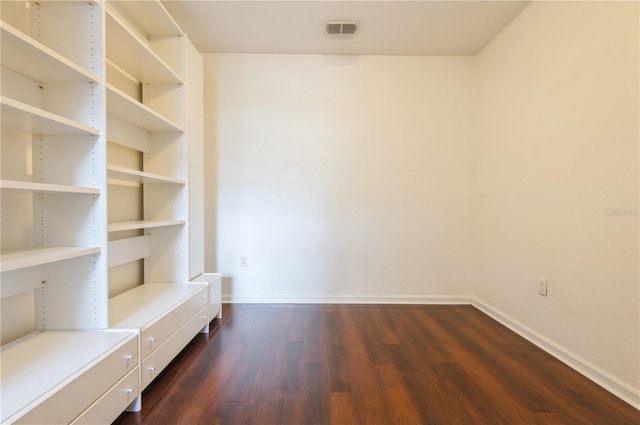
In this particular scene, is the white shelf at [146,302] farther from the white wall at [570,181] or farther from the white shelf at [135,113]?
the white wall at [570,181]

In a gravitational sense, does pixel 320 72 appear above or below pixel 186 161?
above

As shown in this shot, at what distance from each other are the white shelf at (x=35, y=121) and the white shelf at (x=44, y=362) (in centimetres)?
99

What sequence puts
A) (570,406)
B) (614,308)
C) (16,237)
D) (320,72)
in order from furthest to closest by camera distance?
1. (320,72)
2. (614,308)
3. (570,406)
4. (16,237)

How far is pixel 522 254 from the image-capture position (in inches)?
88.7

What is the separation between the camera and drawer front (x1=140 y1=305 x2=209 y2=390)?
1.42 metres

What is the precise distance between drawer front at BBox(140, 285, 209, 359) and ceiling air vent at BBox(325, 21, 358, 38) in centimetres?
249

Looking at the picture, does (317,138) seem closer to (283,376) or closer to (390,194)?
(390,194)

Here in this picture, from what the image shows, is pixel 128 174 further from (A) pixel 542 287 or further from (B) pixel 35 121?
(A) pixel 542 287

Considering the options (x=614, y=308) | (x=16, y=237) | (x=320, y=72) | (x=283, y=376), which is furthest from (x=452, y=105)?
(x=16, y=237)

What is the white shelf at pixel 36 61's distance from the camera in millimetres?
1035

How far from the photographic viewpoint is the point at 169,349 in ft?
5.35

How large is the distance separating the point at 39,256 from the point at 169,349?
2.87 ft

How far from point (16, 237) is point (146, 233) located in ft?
2.93

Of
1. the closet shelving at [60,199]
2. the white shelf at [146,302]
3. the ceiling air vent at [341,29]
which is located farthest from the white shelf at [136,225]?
the ceiling air vent at [341,29]
